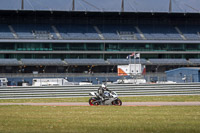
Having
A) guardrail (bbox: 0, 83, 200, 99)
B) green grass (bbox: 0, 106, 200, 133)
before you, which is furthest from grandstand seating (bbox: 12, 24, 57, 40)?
green grass (bbox: 0, 106, 200, 133)

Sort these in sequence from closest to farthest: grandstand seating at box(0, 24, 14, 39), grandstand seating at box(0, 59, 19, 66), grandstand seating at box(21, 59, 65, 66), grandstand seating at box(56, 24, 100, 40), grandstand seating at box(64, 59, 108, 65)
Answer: grandstand seating at box(0, 59, 19, 66), grandstand seating at box(21, 59, 65, 66), grandstand seating at box(0, 24, 14, 39), grandstand seating at box(64, 59, 108, 65), grandstand seating at box(56, 24, 100, 40)

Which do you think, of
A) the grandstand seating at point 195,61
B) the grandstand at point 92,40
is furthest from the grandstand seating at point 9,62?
the grandstand seating at point 195,61

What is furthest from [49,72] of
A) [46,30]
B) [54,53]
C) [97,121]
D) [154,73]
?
[97,121]

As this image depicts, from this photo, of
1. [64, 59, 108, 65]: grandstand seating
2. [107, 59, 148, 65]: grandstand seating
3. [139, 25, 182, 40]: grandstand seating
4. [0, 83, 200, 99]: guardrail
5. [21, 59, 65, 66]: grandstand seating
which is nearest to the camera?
[0, 83, 200, 99]: guardrail

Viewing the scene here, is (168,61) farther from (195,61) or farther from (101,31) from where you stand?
(101,31)

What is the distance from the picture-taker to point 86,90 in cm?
2886

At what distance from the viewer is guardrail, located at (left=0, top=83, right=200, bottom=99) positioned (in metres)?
28.3

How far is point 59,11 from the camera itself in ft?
188

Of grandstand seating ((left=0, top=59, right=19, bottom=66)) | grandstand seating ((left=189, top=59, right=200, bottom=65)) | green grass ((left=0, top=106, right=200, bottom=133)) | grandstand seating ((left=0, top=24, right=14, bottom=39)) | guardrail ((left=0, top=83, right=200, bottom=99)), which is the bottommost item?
green grass ((left=0, top=106, right=200, bottom=133))

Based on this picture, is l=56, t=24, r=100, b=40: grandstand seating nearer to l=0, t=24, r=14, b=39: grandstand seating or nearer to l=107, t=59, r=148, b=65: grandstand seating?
l=107, t=59, r=148, b=65: grandstand seating

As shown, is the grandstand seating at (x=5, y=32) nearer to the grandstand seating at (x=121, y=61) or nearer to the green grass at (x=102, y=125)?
the grandstand seating at (x=121, y=61)

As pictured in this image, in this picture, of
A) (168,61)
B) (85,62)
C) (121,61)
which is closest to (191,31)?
(168,61)

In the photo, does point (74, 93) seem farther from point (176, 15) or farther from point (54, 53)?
point (176, 15)

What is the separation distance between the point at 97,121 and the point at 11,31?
47582 mm
